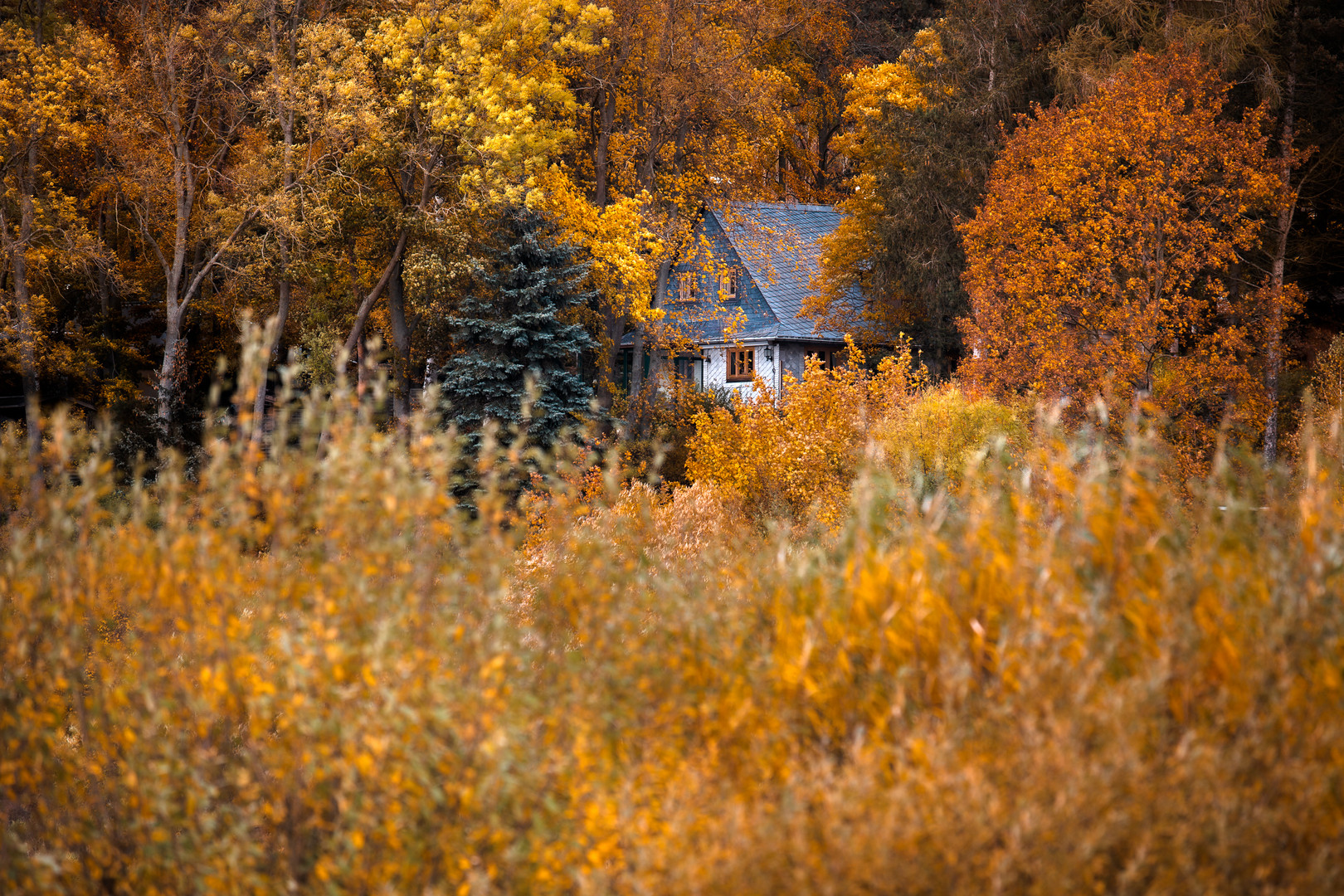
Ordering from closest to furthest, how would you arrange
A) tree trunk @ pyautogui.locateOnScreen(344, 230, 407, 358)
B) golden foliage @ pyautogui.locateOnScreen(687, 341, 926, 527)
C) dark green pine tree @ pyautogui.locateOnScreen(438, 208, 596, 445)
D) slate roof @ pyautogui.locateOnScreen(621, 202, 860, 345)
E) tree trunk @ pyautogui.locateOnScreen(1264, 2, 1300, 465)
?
golden foliage @ pyautogui.locateOnScreen(687, 341, 926, 527)
tree trunk @ pyautogui.locateOnScreen(1264, 2, 1300, 465)
dark green pine tree @ pyautogui.locateOnScreen(438, 208, 596, 445)
tree trunk @ pyautogui.locateOnScreen(344, 230, 407, 358)
slate roof @ pyautogui.locateOnScreen(621, 202, 860, 345)

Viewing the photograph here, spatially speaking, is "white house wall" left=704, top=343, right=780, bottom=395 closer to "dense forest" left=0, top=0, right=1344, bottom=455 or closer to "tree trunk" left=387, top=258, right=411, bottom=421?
"dense forest" left=0, top=0, right=1344, bottom=455

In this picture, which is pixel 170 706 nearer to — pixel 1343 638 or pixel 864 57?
pixel 1343 638

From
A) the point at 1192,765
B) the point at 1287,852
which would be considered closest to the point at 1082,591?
the point at 1192,765

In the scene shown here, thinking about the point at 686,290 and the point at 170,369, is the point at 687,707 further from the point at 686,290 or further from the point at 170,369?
the point at 686,290

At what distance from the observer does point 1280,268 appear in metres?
20.1

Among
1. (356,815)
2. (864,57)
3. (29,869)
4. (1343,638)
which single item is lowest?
(29,869)

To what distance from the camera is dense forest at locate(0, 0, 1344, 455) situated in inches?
741

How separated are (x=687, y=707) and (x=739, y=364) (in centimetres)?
2862

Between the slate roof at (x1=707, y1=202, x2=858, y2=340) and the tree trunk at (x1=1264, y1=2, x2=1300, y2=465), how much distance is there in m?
12.2

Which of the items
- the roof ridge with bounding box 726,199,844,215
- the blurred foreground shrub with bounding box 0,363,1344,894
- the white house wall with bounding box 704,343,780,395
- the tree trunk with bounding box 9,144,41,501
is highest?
the roof ridge with bounding box 726,199,844,215

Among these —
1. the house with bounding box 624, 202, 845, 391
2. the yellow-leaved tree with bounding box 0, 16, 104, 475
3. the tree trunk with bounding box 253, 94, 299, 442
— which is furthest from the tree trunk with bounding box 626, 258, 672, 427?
the yellow-leaved tree with bounding box 0, 16, 104, 475

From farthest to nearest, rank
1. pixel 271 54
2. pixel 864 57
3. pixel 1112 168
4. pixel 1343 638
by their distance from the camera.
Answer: pixel 864 57
pixel 271 54
pixel 1112 168
pixel 1343 638

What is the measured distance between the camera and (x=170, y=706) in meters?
4.42

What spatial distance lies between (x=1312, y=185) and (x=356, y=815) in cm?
2269
